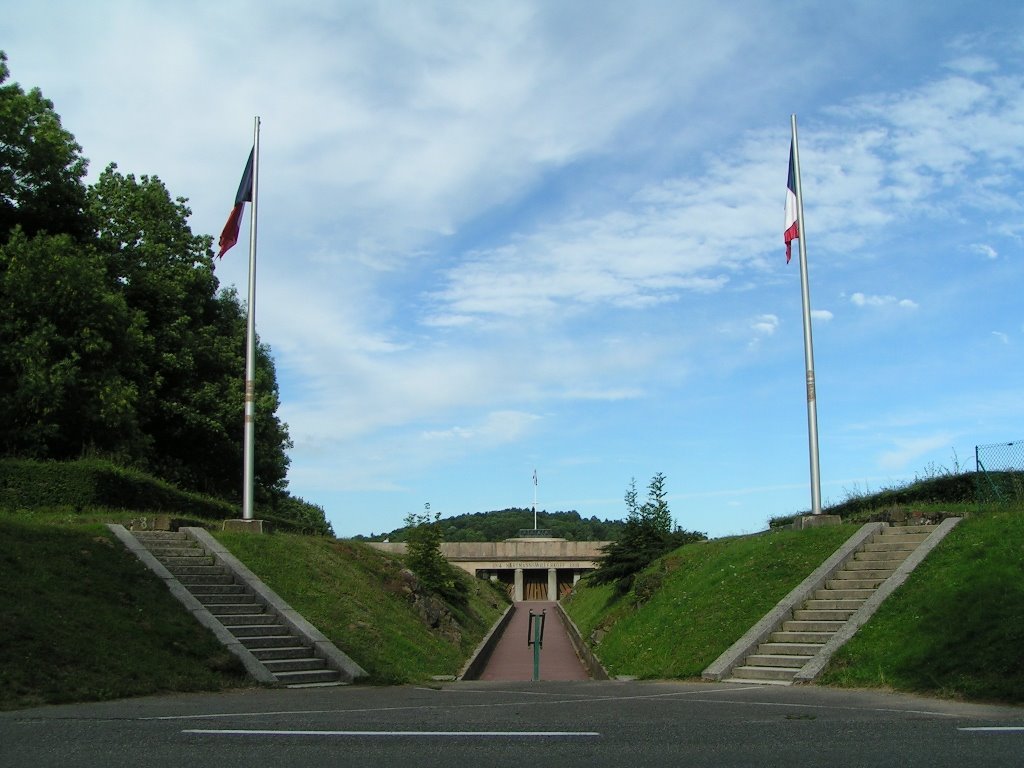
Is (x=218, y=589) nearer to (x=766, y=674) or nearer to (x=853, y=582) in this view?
(x=766, y=674)

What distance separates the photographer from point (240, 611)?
55.1 feet

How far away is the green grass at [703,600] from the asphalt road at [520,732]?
13.1ft

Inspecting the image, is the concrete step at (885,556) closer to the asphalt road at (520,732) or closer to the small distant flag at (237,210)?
the asphalt road at (520,732)

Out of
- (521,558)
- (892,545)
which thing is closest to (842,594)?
(892,545)

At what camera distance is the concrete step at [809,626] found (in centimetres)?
1551

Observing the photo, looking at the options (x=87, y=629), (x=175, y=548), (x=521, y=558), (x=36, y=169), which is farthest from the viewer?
(x=521, y=558)

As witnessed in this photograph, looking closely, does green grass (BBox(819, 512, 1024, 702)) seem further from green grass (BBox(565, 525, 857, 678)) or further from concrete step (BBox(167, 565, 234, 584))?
concrete step (BBox(167, 565, 234, 584))

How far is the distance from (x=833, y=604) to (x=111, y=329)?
22.5m

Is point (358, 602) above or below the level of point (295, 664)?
above

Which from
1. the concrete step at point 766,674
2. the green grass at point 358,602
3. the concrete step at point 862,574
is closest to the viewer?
the concrete step at point 766,674

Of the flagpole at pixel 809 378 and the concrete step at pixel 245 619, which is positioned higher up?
the flagpole at pixel 809 378

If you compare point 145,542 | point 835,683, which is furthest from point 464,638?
point 835,683

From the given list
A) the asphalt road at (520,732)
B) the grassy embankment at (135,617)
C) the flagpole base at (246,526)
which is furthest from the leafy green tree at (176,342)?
the asphalt road at (520,732)

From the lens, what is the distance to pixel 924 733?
8352 millimetres
